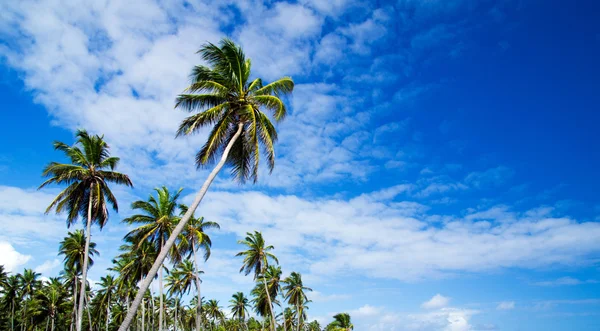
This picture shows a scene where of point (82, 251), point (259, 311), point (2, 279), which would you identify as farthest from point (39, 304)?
point (259, 311)

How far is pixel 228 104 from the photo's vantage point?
15.9m

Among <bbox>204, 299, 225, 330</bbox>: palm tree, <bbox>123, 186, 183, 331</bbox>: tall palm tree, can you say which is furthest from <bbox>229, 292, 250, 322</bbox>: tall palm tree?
<bbox>123, 186, 183, 331</bbox>: tall palm tree

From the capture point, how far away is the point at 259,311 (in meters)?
58.9

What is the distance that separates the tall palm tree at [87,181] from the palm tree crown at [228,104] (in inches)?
417

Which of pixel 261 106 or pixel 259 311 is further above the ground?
pixel 261 106

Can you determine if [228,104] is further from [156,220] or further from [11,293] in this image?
[11,293]

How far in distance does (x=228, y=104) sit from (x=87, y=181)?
1346cm

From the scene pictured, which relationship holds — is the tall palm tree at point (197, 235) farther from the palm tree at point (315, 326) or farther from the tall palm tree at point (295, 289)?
the palm tree at point (315, 326)

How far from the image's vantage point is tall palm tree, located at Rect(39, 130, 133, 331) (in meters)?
22.4

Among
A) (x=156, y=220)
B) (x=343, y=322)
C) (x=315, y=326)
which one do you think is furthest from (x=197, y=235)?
(x=315, y=326)

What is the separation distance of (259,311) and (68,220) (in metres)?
42.3

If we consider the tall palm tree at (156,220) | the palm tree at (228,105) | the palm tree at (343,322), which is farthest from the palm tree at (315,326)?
the palm tree at (228,105)

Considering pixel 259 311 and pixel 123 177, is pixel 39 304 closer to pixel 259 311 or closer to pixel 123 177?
pixel 259 311

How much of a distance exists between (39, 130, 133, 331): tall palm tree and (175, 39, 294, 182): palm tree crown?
10.6 metres
